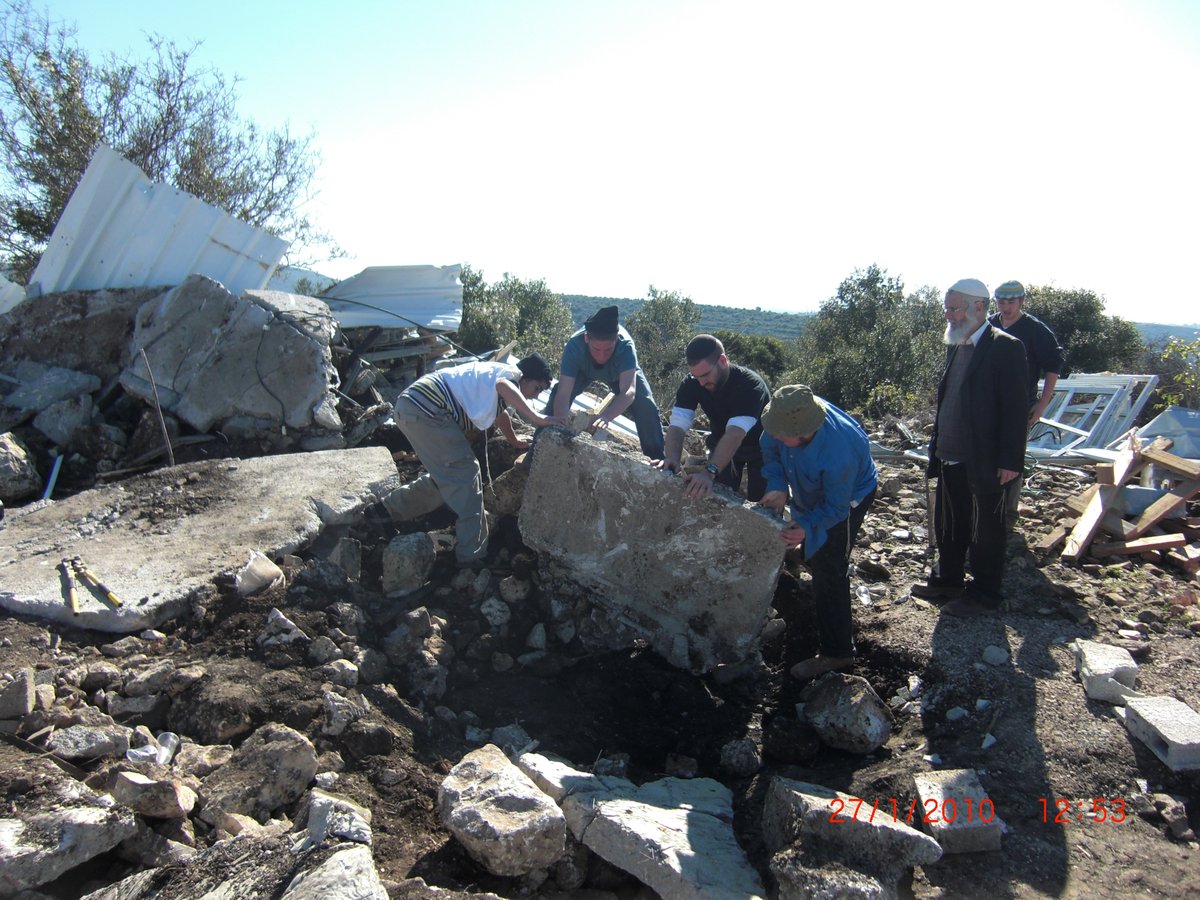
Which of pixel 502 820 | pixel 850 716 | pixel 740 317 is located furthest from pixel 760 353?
pixel 740 317

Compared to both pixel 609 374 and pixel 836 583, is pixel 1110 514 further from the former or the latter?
pixel 609 374

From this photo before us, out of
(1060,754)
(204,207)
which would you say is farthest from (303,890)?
(204,207)

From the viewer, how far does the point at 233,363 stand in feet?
19.1

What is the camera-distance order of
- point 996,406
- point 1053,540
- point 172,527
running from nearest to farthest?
point 996,406 → point 172,527 → point 1053,540

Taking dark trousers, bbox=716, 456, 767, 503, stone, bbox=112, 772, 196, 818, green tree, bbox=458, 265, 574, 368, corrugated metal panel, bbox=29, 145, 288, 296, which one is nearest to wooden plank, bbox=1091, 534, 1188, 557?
dark trousers, bbox=716, 456, 767, 503

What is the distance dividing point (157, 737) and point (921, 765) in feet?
→ 10.6

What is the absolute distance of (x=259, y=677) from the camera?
10.9 ft

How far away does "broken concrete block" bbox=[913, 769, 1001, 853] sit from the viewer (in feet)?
8.27

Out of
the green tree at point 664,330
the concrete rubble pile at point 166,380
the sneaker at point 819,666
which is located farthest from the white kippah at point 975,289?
the green tree at point 664,330

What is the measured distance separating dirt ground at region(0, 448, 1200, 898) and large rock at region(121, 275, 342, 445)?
1.66m

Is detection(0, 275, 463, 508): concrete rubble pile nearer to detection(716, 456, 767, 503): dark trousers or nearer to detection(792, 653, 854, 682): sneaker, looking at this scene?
detection(716, 456, 767, 503): dark trousers

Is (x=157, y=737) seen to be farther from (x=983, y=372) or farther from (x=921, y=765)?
(x=983, y=372)
